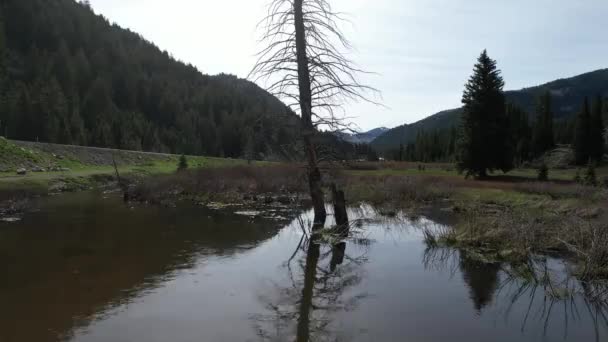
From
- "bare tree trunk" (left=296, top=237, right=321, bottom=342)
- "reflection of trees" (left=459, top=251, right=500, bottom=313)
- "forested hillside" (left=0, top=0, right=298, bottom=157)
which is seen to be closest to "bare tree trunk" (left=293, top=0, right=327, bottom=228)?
"bare tree trunk" (left=296, top=237, right=321, bottom=342)

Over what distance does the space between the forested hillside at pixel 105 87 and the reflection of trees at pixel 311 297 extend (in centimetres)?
7550

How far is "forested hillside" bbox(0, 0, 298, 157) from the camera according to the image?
9206 centimetres

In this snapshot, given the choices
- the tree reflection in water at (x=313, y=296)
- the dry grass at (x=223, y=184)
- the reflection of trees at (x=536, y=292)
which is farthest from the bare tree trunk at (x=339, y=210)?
the dry grass at (x=223, y=184)

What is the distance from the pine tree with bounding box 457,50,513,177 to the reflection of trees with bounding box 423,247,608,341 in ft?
85.5

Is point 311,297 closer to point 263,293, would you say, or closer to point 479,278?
point 263,293

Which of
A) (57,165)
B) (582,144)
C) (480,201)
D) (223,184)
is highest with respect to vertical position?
(582,144)

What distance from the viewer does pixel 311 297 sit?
10195 mm

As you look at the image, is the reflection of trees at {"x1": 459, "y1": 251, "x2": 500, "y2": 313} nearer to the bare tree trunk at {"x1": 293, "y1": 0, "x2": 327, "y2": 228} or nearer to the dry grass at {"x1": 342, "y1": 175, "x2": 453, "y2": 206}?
the bare tree trunk at {"x1": 293, "y1": 0, "x2": 327, "y2": 228}

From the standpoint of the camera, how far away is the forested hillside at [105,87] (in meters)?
92.1

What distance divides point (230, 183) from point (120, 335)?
82.1 feet

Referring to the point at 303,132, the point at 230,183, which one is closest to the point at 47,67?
the point at 230,183

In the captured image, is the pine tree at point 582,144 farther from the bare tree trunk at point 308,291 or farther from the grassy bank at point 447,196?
the bare tree trunk at point 308,291

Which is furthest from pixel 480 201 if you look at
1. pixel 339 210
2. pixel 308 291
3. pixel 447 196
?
pixel 308 291

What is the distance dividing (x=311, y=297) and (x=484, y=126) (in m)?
32.5
